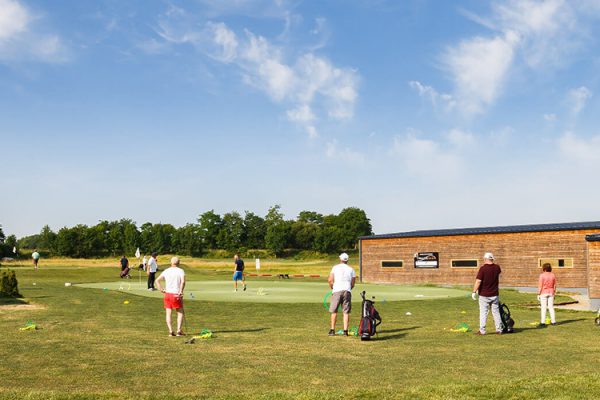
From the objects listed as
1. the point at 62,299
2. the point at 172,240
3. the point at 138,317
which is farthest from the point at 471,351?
the point at 172,240

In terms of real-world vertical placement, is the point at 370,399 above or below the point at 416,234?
below

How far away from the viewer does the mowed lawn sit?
Answer: 8.87m

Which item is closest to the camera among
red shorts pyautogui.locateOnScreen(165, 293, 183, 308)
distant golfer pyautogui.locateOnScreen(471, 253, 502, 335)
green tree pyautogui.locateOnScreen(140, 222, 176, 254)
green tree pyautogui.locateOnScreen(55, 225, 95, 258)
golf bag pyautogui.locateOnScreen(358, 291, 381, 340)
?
golf bag pyautogui.locateOnScreen(358, 291, 381, 340)

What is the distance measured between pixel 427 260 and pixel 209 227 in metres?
118

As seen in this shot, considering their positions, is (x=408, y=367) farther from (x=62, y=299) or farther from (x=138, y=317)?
(x=62, y=299)

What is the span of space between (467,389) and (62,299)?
72.9ft

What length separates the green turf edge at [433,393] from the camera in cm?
834

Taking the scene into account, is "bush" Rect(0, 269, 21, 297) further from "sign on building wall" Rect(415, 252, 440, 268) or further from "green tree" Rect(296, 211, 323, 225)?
"green tree" Rect(296, 211, 323, 225)

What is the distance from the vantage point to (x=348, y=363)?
37.5ft

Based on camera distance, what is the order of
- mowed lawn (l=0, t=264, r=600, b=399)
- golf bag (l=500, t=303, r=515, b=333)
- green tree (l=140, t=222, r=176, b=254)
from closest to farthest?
mowed lawn (l=0, t=264, r=600, b=399) < golf bag (l=500, t=303, r=515, b=333) < green tree (l=140, t=222, r=176, b=254)

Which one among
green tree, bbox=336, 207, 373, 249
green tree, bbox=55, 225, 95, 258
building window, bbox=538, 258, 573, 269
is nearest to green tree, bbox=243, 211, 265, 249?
green tree, bbox=336, 207, 373, 249

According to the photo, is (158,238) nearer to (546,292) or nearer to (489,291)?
→ (546,292)

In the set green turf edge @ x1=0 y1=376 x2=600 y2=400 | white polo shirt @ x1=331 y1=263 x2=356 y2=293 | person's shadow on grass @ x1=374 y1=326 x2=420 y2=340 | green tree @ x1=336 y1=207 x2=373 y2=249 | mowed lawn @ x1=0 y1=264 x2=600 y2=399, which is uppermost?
green tree @ x1=336 y1=207 x2=373 y2=249

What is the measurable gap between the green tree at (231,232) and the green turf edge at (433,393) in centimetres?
14750
